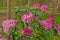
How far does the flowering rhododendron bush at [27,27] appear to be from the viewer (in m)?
1.73

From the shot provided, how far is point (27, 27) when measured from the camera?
182cm

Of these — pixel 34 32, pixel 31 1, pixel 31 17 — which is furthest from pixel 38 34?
pixel 31 1

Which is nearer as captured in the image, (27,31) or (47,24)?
(27,31)

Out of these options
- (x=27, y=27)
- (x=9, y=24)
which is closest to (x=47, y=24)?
(x=27, y=27)

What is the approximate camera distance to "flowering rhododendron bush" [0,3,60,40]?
173cm

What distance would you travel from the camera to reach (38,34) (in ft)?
5.99

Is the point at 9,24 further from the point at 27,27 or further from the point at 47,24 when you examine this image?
the point at 47,24

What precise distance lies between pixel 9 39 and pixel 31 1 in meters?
3.55

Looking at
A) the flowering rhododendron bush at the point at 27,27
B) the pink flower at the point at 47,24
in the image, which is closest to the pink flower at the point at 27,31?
the flowering rhododendron bush at the point at 27,27

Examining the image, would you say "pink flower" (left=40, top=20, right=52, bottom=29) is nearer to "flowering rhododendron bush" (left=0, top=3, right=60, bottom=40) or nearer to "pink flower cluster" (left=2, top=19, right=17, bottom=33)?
"flowering rhododendron bush" (left=0, top=3, right=60, bottom=40)

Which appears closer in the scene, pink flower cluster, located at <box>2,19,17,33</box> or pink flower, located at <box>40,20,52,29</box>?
pink flower cluster, located at <box>2,19,17,33</box>

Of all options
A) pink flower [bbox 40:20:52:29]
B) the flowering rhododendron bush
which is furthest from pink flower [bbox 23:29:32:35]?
pink flower [bbox 40:20:52:29]

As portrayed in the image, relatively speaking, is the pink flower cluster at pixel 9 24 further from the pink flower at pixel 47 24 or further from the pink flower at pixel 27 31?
the pink flower at pixel 47 24

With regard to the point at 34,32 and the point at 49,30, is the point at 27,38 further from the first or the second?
the point at 49,30
